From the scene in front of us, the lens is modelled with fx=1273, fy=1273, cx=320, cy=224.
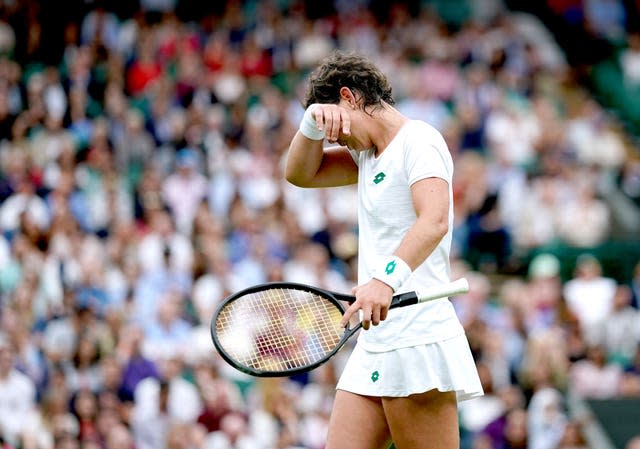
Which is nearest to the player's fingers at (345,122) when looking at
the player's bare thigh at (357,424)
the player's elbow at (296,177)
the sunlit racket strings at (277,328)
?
the player's elbow at (296,177)

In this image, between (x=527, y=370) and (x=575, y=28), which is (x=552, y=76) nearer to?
(x=575, y=28)

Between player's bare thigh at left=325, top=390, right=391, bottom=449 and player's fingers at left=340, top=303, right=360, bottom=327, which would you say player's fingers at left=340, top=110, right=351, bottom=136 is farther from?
player's bare thigh at left=325, top=390, right=391, bottom=449

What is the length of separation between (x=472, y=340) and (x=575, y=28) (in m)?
9.40

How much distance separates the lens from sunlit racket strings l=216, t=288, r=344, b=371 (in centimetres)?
517

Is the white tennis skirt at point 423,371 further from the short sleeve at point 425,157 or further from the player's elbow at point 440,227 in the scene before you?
the short sleeve at point 425,157

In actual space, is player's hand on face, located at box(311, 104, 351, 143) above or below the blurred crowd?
above

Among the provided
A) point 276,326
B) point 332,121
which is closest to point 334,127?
point 332,121

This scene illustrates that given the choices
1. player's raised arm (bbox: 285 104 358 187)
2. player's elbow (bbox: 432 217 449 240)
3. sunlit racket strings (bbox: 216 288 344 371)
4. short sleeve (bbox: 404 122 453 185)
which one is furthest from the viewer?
sunlit racket strings (bbox: 216 288 344 371)

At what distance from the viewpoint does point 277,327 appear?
17.7 feet

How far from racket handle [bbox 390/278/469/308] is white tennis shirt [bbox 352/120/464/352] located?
0.63 feet

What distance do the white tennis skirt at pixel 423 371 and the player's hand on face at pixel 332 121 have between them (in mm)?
883

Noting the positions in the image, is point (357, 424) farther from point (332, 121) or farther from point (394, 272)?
point (332, 121)

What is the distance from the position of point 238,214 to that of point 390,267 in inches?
333

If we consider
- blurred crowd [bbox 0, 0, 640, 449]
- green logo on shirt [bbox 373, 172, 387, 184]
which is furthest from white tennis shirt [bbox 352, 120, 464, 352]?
blurred crowd [bbox 0, 0, 640, 449]
